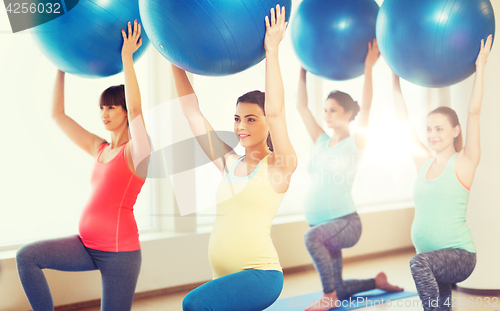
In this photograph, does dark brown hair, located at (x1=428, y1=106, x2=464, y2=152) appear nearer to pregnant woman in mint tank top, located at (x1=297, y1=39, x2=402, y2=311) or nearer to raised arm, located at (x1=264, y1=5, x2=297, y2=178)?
pregnant woman in mint tank top, located at (x1=297, y1=39, x2=402, y2=311)

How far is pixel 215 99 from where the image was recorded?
290 cm

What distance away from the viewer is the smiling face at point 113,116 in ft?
6.70

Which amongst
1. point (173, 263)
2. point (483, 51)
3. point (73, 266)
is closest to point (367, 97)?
point (483, 51)

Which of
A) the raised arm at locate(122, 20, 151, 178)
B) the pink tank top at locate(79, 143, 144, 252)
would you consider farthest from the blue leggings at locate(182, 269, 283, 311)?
the raised arm at locate(122, 20, 151, 178)

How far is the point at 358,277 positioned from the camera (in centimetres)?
341

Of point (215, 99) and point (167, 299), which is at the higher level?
point (215, 99)

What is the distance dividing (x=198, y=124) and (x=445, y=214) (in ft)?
4.32

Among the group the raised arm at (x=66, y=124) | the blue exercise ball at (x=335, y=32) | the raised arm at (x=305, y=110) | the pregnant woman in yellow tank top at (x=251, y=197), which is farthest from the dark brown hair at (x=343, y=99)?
the raised arm at (x=66, y=124)

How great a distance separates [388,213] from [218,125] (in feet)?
7.02

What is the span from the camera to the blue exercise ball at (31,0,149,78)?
167 centimetres

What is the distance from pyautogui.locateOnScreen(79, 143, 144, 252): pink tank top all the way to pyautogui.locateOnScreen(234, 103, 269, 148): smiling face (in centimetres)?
64

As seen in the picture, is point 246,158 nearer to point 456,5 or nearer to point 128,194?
point 128,194

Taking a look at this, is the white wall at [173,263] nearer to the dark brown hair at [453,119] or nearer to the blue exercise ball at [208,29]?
the dark brown hair at [453,119]

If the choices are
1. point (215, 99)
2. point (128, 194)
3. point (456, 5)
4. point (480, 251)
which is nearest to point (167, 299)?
point (128, 194)
